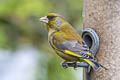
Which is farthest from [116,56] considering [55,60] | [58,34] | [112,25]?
[55,60]

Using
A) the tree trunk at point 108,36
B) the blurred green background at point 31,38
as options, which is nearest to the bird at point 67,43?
the tree trunk at point 108,36

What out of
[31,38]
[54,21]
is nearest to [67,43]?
[54,21]

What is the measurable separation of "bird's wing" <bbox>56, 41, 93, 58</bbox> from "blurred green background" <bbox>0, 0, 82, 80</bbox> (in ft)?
5.17

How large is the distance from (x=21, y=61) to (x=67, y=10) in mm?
1179

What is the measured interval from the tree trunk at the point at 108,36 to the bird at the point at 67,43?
0.14 metres

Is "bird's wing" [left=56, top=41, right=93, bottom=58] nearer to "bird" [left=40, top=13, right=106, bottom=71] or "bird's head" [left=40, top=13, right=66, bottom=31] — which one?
"bird" [left=40, top=13, right=106, bottom=71]

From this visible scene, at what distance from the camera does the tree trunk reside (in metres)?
5.45

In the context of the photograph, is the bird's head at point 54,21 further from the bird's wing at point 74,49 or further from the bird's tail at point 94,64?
the bird's tail at point 94,64

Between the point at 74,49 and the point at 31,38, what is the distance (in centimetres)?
267

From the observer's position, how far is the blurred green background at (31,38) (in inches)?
288

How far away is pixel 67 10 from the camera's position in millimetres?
8047

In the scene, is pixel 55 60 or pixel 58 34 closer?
pixel 58 34

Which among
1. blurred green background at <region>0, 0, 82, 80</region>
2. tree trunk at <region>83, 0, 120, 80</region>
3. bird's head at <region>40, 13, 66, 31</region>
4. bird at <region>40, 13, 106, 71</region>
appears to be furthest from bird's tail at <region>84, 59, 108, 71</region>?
blurred green background at <region>0, 0, 82, 80</region>

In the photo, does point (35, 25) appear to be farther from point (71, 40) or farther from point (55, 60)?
point (71, 40)
